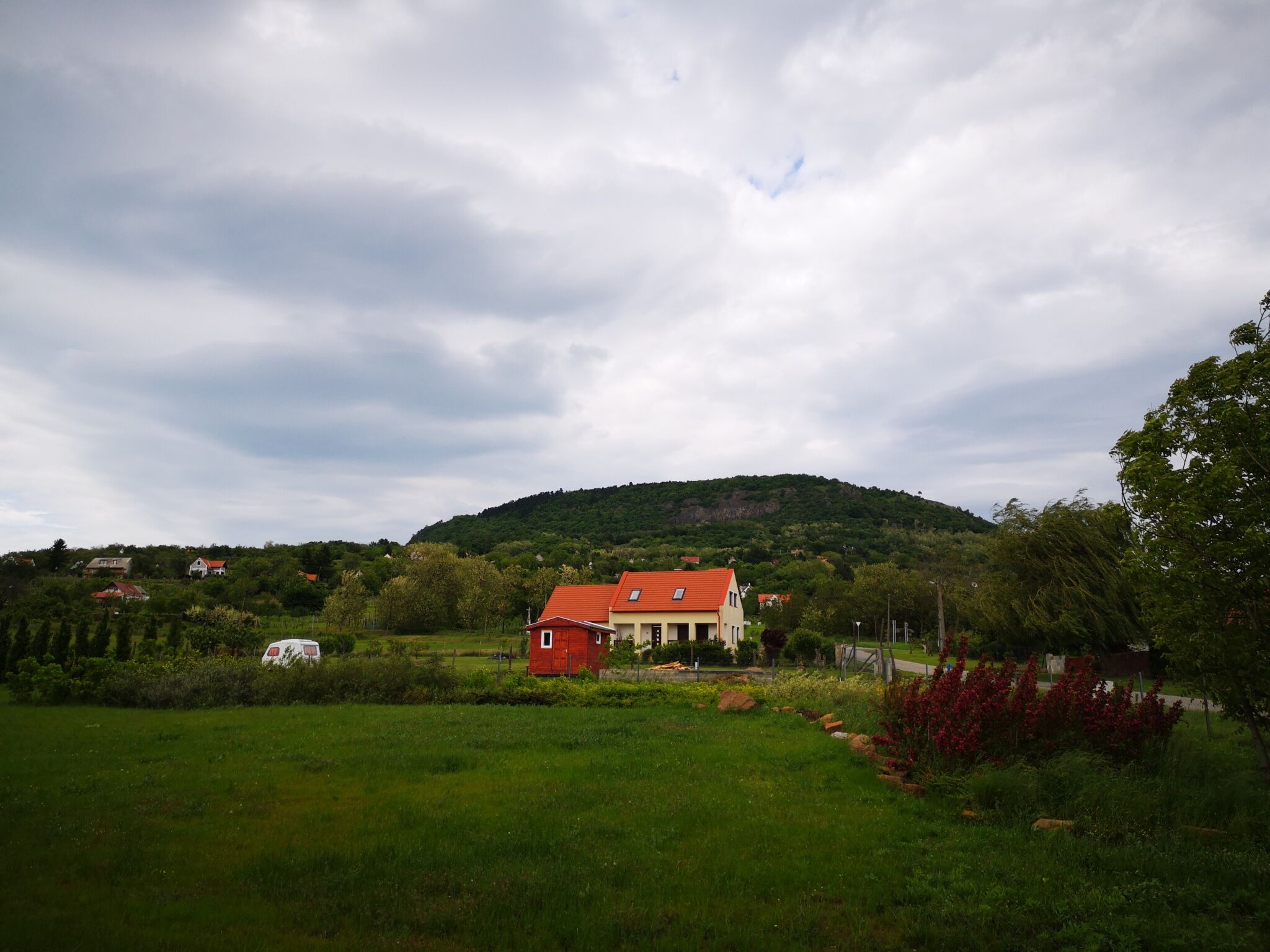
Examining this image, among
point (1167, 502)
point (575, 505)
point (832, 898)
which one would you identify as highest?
point (575, 505)

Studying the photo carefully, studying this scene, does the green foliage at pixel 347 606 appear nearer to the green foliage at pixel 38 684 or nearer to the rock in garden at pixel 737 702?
the green foliage at pixel 38 684

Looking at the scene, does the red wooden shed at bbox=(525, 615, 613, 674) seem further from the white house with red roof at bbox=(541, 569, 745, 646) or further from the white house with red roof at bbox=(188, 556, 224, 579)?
the white house with red roof at bbox=(188, 556, 224, 579)

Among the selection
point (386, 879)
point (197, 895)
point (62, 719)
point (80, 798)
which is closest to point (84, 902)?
point (197, 895)

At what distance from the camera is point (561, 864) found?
6.78 meters

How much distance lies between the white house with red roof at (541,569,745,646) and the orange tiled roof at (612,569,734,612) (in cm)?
4

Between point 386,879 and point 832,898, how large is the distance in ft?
12.8

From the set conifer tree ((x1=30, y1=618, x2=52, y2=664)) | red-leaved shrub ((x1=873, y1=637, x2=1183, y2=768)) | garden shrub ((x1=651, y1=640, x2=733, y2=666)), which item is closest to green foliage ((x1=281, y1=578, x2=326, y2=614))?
conifer tree ((x1=30, y1=618, x2=52, y2=664))

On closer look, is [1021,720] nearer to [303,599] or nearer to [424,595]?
[424,595]

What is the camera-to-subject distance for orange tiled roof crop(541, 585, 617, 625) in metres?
43.8

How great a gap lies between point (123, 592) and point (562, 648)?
5992cm

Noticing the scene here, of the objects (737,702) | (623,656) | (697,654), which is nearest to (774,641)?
(697,654)

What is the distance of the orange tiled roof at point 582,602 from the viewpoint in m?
43.8

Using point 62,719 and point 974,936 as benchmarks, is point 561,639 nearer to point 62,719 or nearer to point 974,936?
point 62,719

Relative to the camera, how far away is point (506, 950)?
16.8ft
